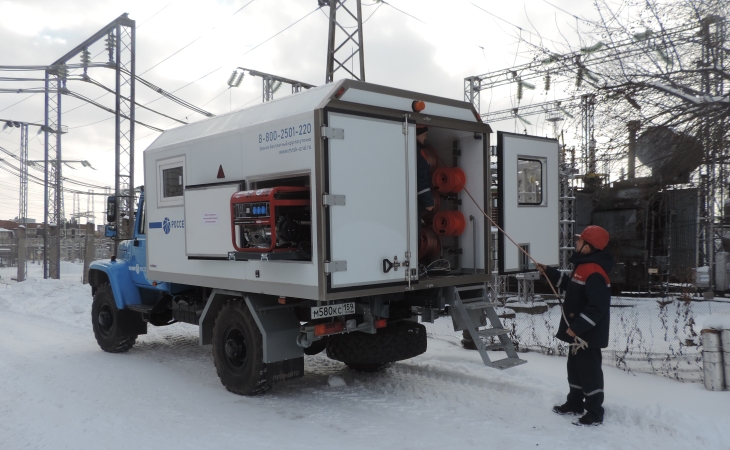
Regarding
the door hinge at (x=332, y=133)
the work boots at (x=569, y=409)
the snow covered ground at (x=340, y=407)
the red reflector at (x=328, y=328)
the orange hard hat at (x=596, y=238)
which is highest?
the door hinge at (x=332, y=133)

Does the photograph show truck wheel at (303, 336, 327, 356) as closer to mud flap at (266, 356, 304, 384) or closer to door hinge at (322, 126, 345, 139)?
mud flap at (266, 356, 304, 384)

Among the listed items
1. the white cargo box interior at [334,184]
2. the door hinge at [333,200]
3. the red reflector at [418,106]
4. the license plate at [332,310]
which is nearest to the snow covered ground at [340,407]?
the license plate at [332,310]

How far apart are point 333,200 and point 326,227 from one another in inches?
9.8

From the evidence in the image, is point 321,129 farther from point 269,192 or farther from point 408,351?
point 408,351

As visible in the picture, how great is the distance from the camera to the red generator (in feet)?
18.2

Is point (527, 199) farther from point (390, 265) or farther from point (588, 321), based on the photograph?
point (390, 265)

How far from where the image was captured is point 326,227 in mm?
5289

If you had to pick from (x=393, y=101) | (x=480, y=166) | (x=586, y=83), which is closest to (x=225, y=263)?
(x=393, y=101)

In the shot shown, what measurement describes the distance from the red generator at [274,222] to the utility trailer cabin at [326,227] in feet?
0.06

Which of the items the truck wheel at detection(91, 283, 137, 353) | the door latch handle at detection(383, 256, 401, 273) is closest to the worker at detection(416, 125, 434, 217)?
the door latch handle at detection(383, 256, 401, 273)

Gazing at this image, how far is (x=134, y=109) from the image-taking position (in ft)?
55.6

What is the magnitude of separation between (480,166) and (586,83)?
1657 millimetres

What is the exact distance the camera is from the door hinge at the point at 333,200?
17.2ft

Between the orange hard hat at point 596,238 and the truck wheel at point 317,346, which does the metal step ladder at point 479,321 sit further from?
the truck wheel at point 317,346
